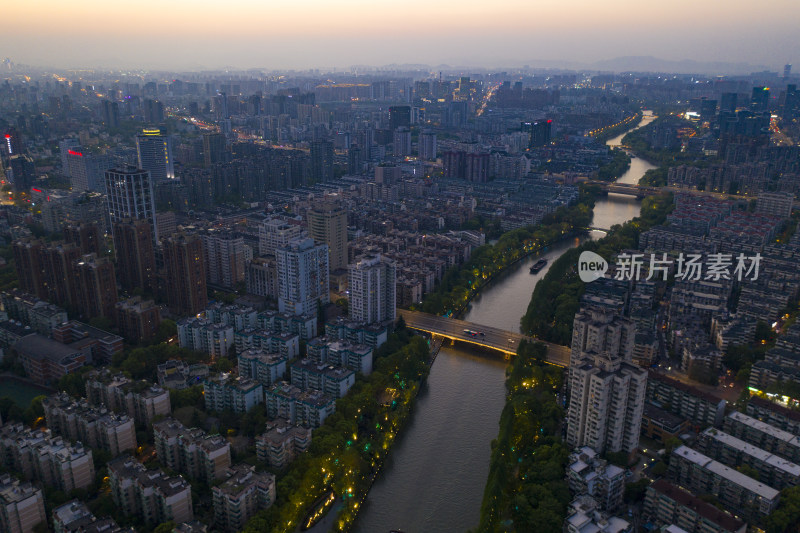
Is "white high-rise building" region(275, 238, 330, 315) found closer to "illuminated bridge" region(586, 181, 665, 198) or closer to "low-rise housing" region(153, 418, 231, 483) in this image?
"low-rise housing" region(153, 418, 231, 483)

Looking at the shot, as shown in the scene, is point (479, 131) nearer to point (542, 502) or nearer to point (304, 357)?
point (304, 357)

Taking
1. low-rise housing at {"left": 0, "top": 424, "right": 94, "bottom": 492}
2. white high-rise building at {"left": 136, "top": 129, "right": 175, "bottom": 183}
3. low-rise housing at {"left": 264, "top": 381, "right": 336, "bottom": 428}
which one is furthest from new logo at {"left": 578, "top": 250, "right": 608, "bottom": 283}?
white high-rise building at {"left": 136, "top": 129, "right": 175, "bottom": 183}

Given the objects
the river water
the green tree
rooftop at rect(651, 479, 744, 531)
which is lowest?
the river water

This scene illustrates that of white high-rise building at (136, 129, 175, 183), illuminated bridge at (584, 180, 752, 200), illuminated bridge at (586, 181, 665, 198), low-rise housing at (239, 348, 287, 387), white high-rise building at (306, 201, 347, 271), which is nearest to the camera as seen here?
low-rise housing at (239, 348, 287, 387)

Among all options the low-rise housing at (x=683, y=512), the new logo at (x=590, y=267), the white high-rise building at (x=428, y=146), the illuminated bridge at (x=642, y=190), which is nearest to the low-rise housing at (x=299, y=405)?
the low-rise housing at (x=683, y=512)

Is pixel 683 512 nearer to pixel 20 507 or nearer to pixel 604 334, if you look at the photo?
pixel 604 334

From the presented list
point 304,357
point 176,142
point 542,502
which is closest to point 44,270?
point 304,357
